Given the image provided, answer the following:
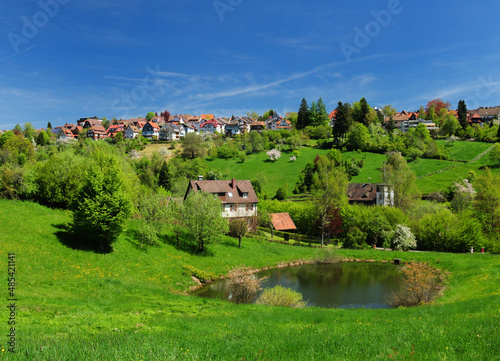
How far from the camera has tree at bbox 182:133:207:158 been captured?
105 meters

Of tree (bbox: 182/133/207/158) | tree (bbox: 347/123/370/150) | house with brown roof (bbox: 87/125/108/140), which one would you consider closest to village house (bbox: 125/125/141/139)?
house with brown roof (bbox: 87/125/108/140)

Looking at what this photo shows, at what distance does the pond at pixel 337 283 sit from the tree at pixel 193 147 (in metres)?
71.4

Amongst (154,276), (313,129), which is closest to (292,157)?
(313,129)

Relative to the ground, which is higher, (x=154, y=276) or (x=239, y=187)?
(x=239, y=187)

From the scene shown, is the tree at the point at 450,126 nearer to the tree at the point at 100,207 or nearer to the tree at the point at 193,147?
the tree at the point at 193,147

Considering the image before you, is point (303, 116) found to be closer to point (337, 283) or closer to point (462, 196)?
point (462, 196)

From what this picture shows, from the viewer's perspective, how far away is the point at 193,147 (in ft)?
345

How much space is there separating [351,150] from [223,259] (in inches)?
3064

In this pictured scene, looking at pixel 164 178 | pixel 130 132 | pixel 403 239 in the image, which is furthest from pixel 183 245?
pixel 130 132

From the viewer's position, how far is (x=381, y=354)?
6.70m

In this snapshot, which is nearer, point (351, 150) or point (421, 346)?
point (421, 346)

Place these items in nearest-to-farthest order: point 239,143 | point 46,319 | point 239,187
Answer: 1. point 46,319
2. point 239,187
3. point 239,143

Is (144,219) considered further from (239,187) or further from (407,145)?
(407,145)

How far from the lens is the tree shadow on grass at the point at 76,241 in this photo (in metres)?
28.7
